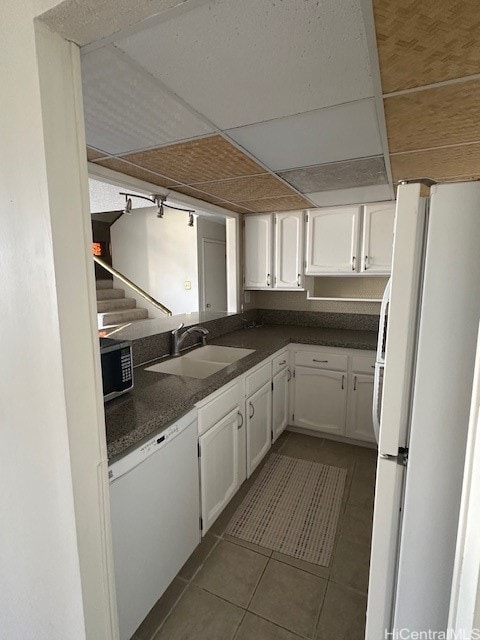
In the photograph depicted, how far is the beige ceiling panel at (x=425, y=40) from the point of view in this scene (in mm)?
734

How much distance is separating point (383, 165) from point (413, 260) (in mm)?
1293

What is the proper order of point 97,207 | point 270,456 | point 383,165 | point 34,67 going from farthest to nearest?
point 97,207 → point 270,456 → point 383,165 → point 34,67

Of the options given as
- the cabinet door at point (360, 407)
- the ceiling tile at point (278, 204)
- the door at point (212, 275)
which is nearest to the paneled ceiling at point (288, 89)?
the ceiling tile at point (278, 204)

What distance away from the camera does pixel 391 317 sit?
83cm

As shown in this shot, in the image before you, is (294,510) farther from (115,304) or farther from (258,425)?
(115,304)

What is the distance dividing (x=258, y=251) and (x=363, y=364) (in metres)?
1.45

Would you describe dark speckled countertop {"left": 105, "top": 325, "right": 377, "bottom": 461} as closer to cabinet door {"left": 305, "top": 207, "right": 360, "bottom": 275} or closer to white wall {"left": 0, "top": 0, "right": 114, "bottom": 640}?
white wall {"left": 0, "top": 0, "right": 114, "bottom": 640}

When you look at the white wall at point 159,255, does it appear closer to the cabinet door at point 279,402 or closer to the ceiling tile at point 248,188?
the ceiling tile at point 248,188

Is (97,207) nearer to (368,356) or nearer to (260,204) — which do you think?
(260,204)

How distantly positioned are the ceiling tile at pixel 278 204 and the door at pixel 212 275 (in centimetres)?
189

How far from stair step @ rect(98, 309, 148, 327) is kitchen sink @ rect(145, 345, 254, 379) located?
2.69m

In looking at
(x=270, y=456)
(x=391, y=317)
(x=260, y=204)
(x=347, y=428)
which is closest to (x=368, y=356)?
(x=347, y=428)

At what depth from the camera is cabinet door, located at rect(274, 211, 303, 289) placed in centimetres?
296

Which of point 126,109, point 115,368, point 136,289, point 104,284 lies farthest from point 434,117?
point 104,284
